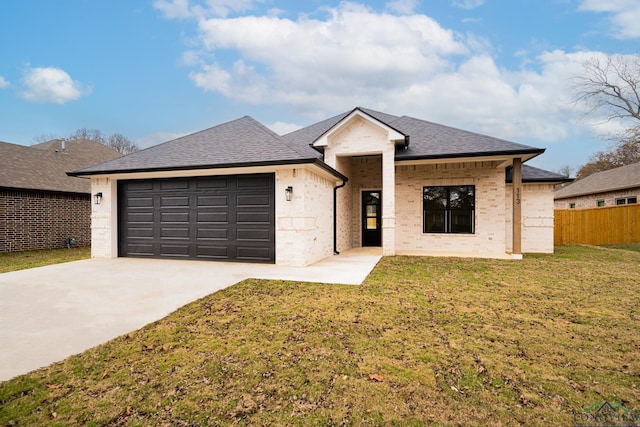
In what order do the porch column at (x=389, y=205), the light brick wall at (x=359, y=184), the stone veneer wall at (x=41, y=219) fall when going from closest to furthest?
1. the porch column at (x=389, y=205)
2. the stone veneer wall at (x=41, y=219)
3. the light brick wall at (x=359, y=184)

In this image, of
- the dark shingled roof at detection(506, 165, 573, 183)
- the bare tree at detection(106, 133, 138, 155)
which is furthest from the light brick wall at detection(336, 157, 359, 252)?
the bare tree at detection(106, 133, 138, 155)

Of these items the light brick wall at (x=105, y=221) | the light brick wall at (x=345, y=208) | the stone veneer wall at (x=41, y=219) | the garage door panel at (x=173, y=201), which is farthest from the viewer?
the stone veneer wall at (x=41, y=219)

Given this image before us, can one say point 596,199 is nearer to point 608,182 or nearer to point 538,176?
point 608,182

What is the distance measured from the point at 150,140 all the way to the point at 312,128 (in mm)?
31983

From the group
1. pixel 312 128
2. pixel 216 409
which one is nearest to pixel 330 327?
pixel 216 409

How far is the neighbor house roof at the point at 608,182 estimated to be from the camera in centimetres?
1850

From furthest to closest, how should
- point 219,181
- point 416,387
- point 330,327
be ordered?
1. point 219,181
2. point 330,327
3. point 416,387

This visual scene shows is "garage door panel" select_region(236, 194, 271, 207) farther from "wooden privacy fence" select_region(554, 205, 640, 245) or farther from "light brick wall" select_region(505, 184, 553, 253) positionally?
"wooden privacy fence" select_region(554, 205, 640, 245)

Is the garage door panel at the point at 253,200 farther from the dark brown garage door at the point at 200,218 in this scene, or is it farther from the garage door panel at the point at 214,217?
the garage door panel at the point at 214,217

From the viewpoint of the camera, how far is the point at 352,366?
117 inches

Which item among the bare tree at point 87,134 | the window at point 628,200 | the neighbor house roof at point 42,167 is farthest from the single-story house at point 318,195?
the bare tree at point 87,134

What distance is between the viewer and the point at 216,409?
7.59 feet

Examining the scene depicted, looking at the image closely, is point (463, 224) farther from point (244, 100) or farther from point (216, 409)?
point (244, 100)

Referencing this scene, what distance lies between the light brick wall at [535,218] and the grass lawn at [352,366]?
7.84m
